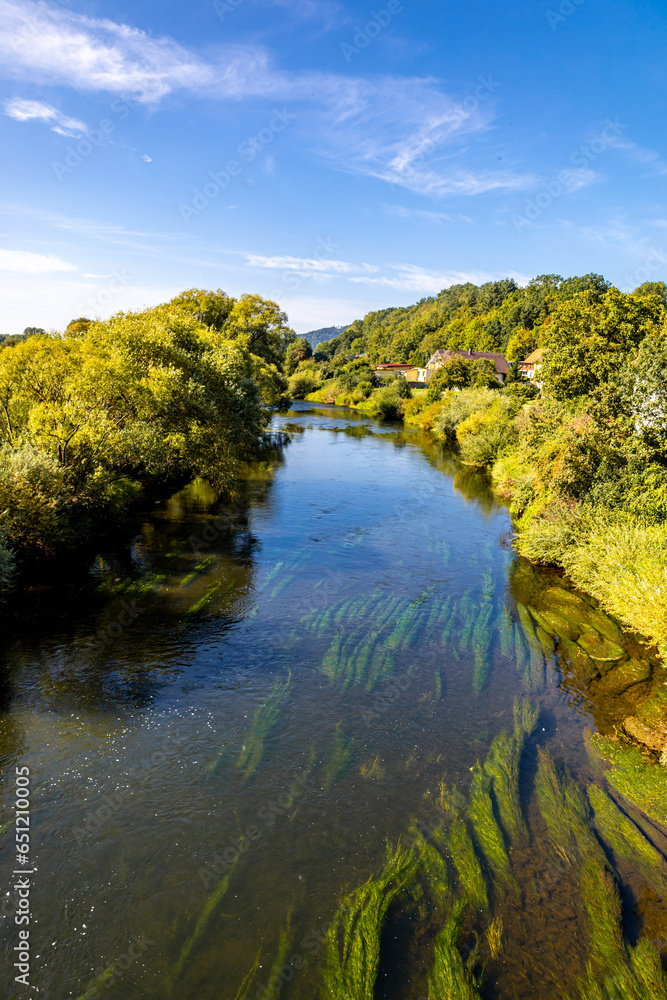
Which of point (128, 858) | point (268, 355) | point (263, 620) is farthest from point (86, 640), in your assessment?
point (268, 355)

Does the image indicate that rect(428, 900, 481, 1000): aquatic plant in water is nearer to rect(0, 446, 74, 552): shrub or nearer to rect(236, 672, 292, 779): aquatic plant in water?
rect(236, 672, 292, 779): aquatic plant in water

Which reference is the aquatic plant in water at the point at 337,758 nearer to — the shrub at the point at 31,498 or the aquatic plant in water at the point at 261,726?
the aquatic plant in water at the point at 261,726

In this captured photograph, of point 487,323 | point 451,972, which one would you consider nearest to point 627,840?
point 451,972

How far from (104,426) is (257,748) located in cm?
1473

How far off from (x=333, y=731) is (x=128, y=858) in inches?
180

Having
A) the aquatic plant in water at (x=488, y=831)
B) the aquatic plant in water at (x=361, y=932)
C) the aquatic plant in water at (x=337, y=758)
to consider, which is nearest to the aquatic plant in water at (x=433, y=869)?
the aquatic plant in water at (x=361, y=932)

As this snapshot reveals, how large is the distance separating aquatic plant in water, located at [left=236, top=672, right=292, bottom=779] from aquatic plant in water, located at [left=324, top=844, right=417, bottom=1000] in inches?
124

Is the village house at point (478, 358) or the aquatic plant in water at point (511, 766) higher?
the village house at point (478, 358)

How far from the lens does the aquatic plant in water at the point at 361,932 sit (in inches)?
265

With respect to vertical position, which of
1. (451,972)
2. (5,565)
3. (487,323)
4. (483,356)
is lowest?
(451,972)

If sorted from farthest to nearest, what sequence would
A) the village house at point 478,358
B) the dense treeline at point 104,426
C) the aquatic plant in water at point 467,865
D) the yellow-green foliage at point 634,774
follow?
the village house at point 478,358 → the dense treeline at point 104,426 → the yellow-green foliage at point 634,774 → the aquatic plant in water at point 467,865

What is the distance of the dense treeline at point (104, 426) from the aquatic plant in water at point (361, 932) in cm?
1277

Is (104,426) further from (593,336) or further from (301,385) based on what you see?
(301,385)

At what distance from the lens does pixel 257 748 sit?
10.8m
